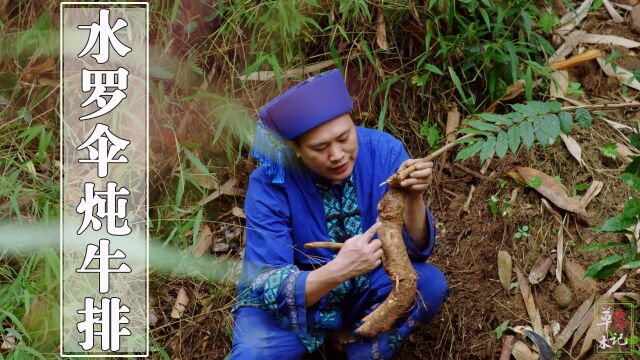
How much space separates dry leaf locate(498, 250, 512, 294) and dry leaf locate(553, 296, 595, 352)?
0.29 metres

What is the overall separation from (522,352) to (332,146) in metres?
1.23

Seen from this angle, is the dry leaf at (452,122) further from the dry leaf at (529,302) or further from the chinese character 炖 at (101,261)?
the chinese character 炖 at (101,261)

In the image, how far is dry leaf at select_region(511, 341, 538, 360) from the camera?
3465 mm

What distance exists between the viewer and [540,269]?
12.0 feet

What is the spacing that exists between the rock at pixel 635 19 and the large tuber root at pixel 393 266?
6.36 feet

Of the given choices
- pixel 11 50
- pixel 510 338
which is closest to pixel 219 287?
pixel 510 338

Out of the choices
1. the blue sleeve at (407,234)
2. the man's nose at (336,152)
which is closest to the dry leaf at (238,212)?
the blue sleeve at (407,234)

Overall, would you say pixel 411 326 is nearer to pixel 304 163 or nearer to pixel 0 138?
pixel 304 163

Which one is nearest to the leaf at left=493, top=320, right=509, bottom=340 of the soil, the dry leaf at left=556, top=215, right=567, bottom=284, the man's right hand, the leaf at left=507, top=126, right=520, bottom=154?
the soil

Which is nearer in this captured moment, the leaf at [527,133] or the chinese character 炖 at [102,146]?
the leaf at [527,133]

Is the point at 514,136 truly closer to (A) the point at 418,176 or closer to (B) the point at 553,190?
(A) the point at 418,176

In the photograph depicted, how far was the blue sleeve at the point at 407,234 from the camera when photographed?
10.3 ft

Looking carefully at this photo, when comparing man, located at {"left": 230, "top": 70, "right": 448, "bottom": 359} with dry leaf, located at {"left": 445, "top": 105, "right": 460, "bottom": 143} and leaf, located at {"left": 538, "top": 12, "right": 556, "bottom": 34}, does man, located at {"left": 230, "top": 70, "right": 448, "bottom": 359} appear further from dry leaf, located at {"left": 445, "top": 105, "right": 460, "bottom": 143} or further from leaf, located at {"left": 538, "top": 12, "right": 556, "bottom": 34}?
leaf, located at {"left": 538, "top": 12, "right": 556, "bottom": 34}

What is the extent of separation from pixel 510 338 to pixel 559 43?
1536 millimetres
